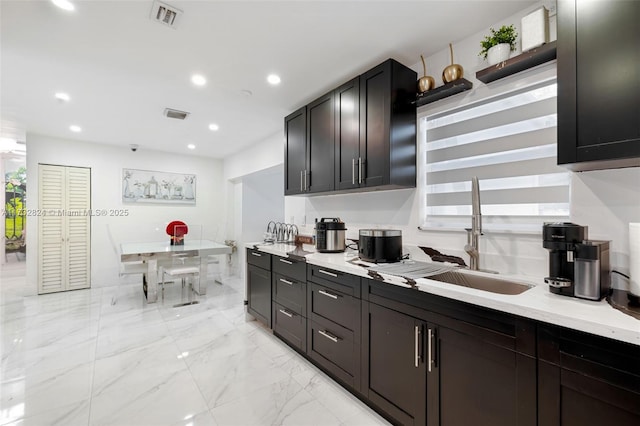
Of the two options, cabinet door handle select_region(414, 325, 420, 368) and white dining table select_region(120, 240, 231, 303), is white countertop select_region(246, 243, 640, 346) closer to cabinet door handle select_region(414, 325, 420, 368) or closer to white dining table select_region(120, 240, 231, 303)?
cabinet door handle select_region(414, 325, 420, 368)

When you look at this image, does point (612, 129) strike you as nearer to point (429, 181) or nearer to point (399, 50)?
point (429, 181)

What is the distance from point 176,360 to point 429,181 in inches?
104

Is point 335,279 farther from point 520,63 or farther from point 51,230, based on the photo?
point 51,230

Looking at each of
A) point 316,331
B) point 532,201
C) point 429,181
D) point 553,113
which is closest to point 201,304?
point 316,331

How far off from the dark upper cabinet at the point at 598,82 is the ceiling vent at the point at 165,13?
207cm

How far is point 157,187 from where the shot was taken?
17.8 feet

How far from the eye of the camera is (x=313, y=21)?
6.02 feet

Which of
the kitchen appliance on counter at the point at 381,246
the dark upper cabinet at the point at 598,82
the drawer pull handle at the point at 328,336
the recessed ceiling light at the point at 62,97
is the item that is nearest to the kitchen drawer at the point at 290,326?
the drawer pull handle at the point at 328,336

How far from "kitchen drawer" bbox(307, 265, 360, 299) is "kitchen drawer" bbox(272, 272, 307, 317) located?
0.17 metres

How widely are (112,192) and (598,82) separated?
20.5ft

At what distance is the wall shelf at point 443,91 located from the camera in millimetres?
1881

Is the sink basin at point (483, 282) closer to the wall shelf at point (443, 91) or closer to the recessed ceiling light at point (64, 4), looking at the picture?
the wall shelf at point (443, 91)

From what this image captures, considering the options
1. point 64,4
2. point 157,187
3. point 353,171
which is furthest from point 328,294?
point 157,187

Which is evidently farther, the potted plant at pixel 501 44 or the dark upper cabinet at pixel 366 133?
the dark upper cabinet at pixel 366 133
